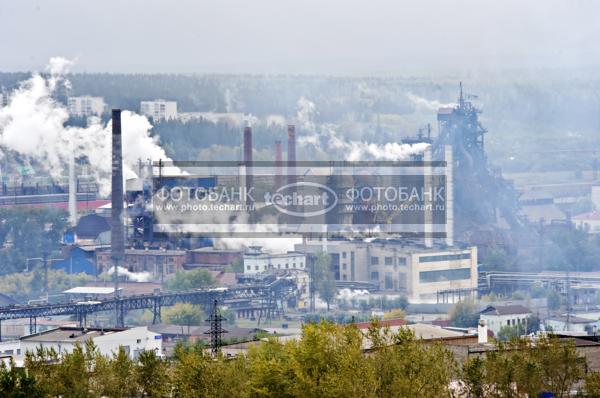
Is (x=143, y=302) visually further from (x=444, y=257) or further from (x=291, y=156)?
(x=291, y=156)

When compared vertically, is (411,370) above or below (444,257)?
above

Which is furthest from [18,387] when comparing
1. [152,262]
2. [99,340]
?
[152,262]

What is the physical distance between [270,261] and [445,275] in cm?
A: 450

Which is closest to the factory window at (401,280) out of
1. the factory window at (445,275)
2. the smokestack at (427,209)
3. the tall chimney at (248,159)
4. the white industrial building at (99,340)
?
the factory window at (445,275)

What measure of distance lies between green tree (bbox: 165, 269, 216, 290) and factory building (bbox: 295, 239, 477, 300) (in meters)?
3.46

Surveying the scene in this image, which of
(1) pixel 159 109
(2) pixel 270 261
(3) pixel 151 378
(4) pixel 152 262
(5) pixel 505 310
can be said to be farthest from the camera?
(1) pixel 159 109

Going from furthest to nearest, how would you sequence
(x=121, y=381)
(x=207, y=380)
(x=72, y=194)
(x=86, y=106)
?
1. (x=86, y=106)
2. (x=72, y=194)
3. (x=121, y=381)
4. (x=207, y=380)

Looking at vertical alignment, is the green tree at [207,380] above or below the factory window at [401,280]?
above

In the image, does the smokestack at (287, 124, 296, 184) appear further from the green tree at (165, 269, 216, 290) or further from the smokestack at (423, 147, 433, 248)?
the green tree at (165, 269, 216, 290)

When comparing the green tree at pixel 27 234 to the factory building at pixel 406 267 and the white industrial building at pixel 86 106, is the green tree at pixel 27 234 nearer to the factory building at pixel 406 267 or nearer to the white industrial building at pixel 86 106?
the white industrial building at pixel 86 106

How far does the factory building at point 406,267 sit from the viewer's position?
49281 mm

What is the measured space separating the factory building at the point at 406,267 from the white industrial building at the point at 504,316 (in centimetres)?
561

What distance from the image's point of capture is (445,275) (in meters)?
50.1

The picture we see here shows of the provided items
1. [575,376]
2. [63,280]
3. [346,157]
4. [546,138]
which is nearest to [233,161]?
[346,157]
